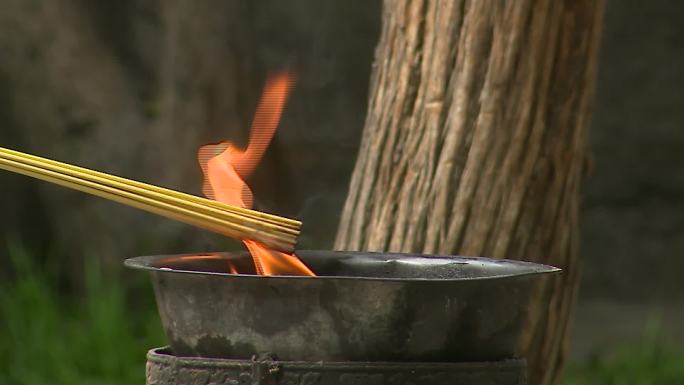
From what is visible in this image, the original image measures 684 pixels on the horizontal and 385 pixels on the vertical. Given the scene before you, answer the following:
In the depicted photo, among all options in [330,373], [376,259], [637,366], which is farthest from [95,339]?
[330,373]

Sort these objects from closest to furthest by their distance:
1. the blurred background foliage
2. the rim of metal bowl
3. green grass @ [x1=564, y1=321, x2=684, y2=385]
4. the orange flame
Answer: the rim of metal bowl < the orange flame < green grass @ [x1=564, y1=321, x2=684, y2=385] < the blurred background foliage

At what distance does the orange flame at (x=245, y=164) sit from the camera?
2.60 m

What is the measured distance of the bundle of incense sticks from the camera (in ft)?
7.91

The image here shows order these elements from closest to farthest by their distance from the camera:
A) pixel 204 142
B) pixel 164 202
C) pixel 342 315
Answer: pixel 342 315
pixel 164 202
pixel 204 142

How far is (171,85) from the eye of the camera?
5.56 m

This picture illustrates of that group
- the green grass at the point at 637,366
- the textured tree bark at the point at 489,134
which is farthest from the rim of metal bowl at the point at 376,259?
the green grass at the point at 637,366

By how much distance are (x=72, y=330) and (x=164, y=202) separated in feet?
9.45

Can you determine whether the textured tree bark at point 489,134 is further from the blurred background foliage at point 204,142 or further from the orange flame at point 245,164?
the blurred background foliage at point 204,142

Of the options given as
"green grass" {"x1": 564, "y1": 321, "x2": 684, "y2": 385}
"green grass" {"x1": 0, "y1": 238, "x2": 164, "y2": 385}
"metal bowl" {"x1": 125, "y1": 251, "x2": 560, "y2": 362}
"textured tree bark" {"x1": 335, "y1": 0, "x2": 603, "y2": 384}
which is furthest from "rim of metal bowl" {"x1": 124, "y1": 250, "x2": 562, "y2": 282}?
"green grass" {"x1": 564, "y1": 321, "x2": 684, "y2": 385}

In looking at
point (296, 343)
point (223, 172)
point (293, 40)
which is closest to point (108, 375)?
point (293, 40)

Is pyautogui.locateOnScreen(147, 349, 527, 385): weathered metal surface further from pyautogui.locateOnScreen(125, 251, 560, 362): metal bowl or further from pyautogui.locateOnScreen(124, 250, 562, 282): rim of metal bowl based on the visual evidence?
pyautogui.locateOnScreen(124, 250, 562, 282): rim of metal bowl

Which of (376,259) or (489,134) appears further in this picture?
(489,134)

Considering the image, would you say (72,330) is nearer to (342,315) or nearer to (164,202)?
(164,202)

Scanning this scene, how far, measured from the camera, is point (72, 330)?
519 centimetres
